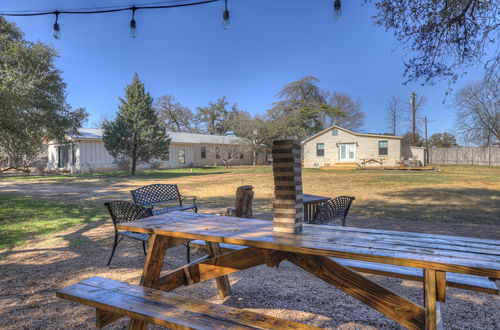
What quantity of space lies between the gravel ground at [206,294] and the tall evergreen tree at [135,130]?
18092 millimetres

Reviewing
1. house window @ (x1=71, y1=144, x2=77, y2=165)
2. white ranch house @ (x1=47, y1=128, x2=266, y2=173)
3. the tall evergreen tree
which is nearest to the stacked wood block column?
the tall evergreen tree

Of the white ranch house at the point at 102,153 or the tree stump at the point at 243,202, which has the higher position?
the white ranch house at the point at 102,153

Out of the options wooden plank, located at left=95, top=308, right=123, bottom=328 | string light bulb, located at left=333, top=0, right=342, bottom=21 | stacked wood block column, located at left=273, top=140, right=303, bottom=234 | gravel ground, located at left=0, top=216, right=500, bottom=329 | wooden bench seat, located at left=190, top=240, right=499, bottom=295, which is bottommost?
gravel ground, located at left=0, top=216, right=500, bottom=329

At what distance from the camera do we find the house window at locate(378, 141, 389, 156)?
26.4m

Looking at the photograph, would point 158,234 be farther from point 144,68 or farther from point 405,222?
point 144,68

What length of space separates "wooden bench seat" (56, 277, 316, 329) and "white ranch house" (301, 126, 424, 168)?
87.0ft

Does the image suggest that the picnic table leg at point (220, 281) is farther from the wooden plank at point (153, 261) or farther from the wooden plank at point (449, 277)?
the wooden plank at point (449, 277)

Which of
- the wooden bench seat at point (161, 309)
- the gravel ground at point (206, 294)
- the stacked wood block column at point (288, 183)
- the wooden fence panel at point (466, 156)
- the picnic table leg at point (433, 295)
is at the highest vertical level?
the wooden fence panel at point (466, 156)

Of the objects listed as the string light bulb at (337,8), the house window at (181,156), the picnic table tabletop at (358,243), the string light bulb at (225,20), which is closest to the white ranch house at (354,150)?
the house window at (181,156)

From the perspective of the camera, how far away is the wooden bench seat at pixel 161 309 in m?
1.78

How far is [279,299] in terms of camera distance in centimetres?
312

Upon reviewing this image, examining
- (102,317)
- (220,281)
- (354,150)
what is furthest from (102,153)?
(102,317)

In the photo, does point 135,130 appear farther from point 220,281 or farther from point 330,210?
point 220,281

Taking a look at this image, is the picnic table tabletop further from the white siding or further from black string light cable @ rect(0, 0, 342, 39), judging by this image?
the white siding
